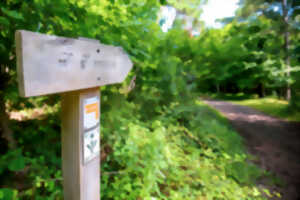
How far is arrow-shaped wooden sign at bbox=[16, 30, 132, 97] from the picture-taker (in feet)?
1.99

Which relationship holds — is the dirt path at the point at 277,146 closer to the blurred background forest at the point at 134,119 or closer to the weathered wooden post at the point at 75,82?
the blurred background forest at the point at 134,119

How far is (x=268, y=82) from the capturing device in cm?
1579

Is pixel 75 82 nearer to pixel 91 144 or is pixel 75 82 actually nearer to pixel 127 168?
pixel 91 144

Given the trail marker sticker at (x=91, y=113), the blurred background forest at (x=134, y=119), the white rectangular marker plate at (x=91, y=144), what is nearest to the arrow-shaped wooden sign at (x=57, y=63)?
the trail marker sticker at (x=91, y=113)

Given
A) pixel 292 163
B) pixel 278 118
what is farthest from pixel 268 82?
pixel 292 163

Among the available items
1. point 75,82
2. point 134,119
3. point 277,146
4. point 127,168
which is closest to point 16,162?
point 127,168

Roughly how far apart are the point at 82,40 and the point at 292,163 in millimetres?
4955

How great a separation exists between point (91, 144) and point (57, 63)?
0.56 meters

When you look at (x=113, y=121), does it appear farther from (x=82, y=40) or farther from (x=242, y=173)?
(x=242, y=173)

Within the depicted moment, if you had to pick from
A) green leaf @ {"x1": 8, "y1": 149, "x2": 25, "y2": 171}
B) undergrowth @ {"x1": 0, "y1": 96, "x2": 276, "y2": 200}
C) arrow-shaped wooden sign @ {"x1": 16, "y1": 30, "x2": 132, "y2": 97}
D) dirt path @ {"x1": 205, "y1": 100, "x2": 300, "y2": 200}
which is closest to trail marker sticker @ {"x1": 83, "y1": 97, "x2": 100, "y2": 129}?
arrow-shaped wooden sign @ {"x1": 16, "y1": 30, "x2": 132, "y2": 97}

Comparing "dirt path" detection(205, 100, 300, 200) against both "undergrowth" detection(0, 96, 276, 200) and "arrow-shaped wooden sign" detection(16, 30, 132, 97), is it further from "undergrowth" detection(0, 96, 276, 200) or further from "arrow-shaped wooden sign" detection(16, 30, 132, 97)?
"arrow-shaped wooden sign" detection(16, 30, 132, 97)

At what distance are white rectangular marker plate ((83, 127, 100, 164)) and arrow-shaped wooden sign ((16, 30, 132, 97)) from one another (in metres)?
0.30

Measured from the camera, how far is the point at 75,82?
0.84 meters

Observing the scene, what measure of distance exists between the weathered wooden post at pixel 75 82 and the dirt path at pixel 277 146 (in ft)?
10.6
